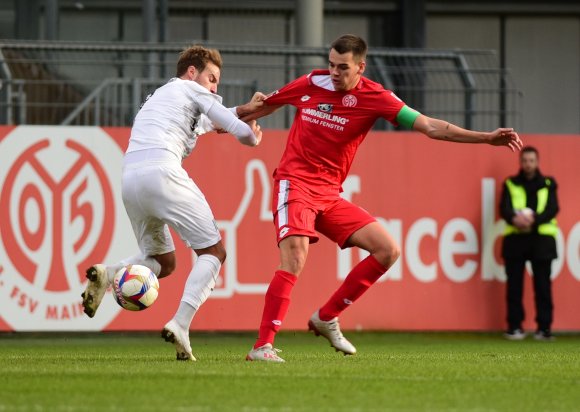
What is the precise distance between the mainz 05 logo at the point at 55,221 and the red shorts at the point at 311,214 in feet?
15.2

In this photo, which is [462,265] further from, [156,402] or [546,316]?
[156,402]

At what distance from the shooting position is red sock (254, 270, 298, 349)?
8305 mm

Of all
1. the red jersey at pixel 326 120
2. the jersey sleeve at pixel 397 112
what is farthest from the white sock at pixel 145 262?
the jersey sleeve at pixel 397 112

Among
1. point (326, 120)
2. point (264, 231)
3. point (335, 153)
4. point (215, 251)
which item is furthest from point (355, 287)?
point (264, 231)

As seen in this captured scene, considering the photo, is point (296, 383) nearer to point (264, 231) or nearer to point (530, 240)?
point (264, 231)

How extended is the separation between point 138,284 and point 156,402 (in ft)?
7.48

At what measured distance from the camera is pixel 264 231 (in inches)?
528

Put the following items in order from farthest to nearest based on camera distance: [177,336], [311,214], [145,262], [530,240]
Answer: [530,240] < [145,262] < [311,214] < [177,336]

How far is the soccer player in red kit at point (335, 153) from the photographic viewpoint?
8570 mm

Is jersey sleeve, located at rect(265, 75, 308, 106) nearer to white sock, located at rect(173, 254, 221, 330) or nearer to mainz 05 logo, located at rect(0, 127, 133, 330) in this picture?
white sock, located at rect(173, 254, 221, 330)

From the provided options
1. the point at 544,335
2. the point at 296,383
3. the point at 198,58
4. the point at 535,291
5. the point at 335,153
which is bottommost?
the point at 544,335

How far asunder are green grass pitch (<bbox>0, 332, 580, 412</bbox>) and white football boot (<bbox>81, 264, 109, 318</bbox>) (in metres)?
0.38

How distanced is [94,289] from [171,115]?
1.22 meters

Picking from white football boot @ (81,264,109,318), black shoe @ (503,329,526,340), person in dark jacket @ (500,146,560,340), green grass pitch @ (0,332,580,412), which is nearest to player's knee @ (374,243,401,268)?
green grass pitch @ (0,332,580,412)
